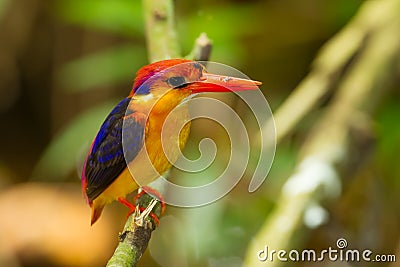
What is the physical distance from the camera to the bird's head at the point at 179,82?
1.00 m

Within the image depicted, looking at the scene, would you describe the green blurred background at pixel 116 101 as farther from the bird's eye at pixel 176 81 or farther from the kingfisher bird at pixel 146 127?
the bird's eye at pixel 176 81

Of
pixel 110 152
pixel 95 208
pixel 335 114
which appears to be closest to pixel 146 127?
pixel 110 152

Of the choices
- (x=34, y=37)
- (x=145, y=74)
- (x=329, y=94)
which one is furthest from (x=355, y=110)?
(x=34, y=37)

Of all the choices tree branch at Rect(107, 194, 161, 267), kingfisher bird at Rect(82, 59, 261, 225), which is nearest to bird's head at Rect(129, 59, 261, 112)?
kingfisher bird at Rect(82, 59, 261, 225)

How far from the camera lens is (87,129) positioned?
2445mm

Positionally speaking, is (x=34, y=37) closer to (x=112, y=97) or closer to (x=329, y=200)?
(x=112, y=97)

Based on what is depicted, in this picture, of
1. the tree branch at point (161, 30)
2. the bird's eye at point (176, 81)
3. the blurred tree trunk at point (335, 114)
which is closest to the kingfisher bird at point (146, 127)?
the bird's eye at point (176, 81)

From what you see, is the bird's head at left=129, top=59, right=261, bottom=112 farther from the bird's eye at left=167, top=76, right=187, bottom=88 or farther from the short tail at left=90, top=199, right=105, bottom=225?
the short tail at left=90, top=199, right=105, bottom=225

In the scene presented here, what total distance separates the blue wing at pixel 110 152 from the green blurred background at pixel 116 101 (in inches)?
24.2

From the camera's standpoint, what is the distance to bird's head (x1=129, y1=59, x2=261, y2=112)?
1001 mm

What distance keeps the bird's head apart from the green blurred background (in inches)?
26.7

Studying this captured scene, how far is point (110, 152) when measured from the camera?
113cm

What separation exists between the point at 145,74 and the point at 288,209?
71cm

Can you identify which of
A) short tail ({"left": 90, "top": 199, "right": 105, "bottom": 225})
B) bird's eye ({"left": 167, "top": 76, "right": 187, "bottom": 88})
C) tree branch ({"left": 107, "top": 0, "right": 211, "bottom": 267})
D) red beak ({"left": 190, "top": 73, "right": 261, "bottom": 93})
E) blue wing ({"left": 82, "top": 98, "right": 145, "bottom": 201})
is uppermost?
tree branch ({"left": 107, "top": 0, "right": 211, "bottom": 267})
